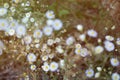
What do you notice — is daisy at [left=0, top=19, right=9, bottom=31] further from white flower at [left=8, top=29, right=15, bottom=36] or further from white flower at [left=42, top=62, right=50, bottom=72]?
white flower at [left=42, top=62, right=50, bottom=72]

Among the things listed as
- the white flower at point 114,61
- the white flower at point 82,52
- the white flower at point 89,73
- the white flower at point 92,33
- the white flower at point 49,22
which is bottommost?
the white flower at point 89,73

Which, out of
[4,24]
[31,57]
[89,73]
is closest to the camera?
[89,73]

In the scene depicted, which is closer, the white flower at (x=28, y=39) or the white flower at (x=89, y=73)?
the white flower at (x=89, y=73)

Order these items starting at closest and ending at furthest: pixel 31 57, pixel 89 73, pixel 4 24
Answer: pixel 89 73, pixel 31 57, pixel 4 24

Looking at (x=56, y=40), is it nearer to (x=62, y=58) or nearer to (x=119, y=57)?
(x=62, y=58)

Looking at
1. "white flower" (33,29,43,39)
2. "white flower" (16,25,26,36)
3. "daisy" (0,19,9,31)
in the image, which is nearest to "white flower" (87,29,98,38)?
"white flower" (33,29,43,39)

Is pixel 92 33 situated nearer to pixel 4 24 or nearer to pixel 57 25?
pixel 57 25

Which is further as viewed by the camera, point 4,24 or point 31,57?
point 4,24

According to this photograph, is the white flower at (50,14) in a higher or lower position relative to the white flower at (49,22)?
higher

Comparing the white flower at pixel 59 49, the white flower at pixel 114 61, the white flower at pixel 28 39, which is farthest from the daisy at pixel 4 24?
the white flower at pixel 114 61

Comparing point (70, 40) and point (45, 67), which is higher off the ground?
point (70, 40)

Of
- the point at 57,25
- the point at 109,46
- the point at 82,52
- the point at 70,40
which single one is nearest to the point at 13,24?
the point at 57,25

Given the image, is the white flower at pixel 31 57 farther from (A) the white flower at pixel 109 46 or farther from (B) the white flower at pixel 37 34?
(A) the white flower at pixel 109 46
